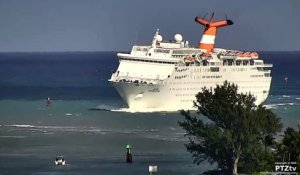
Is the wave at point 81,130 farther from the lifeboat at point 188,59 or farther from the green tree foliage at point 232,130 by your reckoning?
the green tree foliage at point 232,130

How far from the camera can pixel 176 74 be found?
10881 centimetres

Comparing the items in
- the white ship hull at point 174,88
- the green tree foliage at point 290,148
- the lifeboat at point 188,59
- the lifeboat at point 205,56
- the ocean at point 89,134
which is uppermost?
the lifeboat at point 205,56

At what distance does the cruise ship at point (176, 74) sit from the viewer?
107 m

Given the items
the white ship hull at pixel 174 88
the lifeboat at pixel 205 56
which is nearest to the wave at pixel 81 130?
the white ship hull at pixel 174 88

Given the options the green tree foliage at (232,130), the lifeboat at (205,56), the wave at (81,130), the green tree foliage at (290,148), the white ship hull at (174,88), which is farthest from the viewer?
the lifeboat at (205,56)

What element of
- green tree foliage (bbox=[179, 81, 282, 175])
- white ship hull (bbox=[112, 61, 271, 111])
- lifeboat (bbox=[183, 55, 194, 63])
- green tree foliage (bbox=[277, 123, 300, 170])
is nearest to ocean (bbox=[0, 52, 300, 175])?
white ship hull (bbox=[112, 61, 271, 111])

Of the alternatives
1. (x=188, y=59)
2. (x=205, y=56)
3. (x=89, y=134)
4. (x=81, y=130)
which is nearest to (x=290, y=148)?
(x=89, y=134)

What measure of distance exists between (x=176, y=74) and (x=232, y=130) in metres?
46.1

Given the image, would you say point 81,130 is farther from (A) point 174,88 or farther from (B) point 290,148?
(B) point 290,148

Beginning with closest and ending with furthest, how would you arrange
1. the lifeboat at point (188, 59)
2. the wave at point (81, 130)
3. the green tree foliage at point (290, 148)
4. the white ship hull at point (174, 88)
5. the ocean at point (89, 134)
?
the green tree foliage at point (290, 148), the ocean at point (89, 134), the wave at point (81, 130), the white ship hull at point (174, 88), the lifeboat at point (188, 59)

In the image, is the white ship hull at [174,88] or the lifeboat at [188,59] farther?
the lifeboat at [188,59]

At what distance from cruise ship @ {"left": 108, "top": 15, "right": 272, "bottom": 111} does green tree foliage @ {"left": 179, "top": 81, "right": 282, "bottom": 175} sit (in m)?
43.1

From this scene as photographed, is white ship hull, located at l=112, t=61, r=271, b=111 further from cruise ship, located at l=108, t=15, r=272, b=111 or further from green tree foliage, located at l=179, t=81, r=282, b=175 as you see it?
green tree foliage, located at l=179, t=81, r=282, b=175

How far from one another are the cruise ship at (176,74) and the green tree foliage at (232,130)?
142ft
